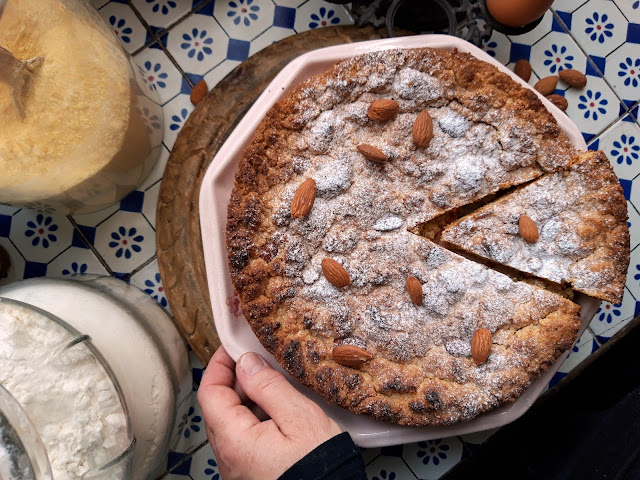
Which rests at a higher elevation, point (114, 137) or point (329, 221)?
point (114, 137)

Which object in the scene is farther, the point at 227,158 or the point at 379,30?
the point at 379,30

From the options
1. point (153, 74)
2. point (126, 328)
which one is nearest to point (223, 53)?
point (153, 74)

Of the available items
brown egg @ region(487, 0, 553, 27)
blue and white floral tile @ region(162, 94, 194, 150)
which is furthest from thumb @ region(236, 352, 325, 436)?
brown egg @ region(487, 0, 553, 27)

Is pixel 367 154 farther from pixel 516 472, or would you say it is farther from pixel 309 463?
pixel 516 472

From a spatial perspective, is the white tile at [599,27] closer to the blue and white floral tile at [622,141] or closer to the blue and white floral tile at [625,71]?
the blue and white floral tile at [625,71]

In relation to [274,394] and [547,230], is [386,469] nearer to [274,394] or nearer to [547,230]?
[274,394]

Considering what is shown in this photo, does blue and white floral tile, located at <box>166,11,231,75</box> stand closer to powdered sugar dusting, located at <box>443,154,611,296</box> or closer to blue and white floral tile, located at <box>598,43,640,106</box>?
powdered sugar dusting, located at <box>443,154,611,296</box>

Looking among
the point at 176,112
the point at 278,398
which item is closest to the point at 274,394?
the point at 278,398
